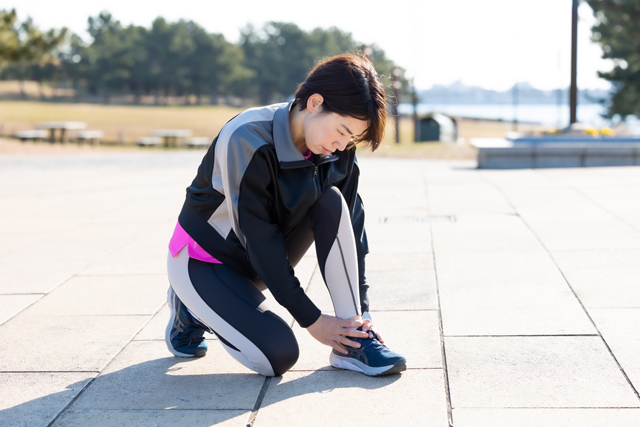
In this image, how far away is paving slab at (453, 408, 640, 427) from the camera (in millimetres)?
2188

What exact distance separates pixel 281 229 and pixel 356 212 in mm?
435

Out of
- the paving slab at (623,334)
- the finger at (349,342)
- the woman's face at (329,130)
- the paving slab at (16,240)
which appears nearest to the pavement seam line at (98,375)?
the finger at (349,342)

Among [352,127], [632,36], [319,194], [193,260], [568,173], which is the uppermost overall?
[632,36]

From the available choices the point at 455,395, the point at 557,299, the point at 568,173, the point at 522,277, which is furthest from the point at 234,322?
the point at 568,173

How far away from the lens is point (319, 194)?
106 inches

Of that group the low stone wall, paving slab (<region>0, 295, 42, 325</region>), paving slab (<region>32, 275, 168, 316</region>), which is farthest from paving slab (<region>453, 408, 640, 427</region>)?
the low stone wall

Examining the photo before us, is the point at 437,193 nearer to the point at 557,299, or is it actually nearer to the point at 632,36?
the point at 557,299

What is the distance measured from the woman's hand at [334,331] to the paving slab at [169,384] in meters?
0.31

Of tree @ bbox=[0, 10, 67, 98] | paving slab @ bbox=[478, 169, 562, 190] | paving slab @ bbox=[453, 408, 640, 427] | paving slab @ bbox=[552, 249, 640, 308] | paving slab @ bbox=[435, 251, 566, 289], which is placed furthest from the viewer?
tree @ bbox=[0, 10, 67, 98]

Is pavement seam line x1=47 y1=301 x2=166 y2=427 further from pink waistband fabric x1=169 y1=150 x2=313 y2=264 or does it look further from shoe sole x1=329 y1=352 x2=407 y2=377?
shoe sole x1=329 y1=352 x2=407 y2=377

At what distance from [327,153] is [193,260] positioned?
73 cm

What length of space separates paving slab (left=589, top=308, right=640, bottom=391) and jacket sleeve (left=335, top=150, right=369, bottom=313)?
1039 mm

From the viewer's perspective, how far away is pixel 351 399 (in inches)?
97.3

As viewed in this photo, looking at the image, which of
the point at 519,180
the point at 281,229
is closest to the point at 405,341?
the point at 281,229
